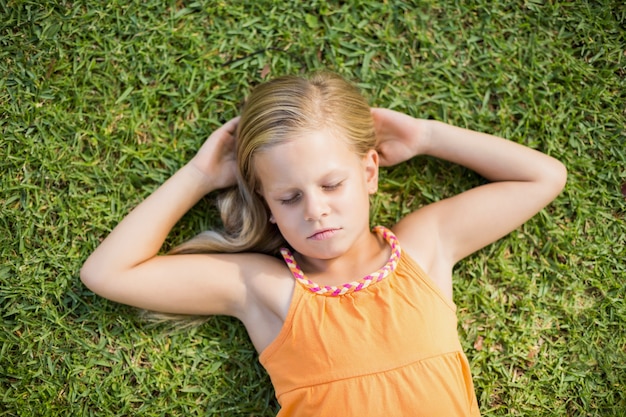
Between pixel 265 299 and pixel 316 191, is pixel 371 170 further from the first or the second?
pixel 265 299

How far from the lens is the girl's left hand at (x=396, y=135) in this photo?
3.46 meters

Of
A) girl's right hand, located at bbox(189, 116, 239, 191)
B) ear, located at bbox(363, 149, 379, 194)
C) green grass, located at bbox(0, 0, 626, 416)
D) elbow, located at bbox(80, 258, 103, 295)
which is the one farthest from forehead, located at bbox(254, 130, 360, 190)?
elbow, located at bbox(80, 258, 103, 295)

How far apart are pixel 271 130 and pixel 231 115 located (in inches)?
30.1

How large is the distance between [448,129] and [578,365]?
1.64 meters

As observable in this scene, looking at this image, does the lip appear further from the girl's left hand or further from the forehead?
the girl's left hand

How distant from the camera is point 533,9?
3.68m

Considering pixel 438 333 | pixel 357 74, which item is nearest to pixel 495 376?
pixel 438 333

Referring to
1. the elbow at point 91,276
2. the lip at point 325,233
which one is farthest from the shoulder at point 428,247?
the elbow at point 91,276

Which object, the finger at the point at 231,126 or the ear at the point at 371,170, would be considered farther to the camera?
the finger at the point at 231,126

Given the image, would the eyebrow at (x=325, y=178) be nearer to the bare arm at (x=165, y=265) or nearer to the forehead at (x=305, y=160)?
the forehead at (x=305, y=160)

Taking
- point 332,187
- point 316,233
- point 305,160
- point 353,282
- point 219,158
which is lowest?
point 353,282

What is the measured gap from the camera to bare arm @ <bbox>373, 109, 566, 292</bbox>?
3.31m

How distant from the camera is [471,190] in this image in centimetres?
342

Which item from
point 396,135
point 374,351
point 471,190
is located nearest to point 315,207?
point 374,351
